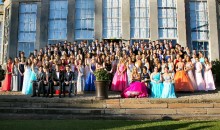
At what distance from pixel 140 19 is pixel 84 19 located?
4.03 meters

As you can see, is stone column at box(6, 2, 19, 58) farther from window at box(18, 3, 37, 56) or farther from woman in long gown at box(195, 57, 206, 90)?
woman in long gown at box(195, 57, 206, 90)

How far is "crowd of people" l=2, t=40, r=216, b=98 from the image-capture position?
12.5 metres

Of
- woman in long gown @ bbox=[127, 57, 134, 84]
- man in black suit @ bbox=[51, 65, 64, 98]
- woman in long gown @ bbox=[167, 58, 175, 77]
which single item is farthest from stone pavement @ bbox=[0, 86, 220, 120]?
woman in long gown @ bbox=[167, 58, 175, 77]

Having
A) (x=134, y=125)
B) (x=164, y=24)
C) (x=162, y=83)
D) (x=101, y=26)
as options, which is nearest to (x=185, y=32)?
(x=164, y=24)

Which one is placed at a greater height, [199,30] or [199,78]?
[199,30]

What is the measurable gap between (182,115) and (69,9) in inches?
551

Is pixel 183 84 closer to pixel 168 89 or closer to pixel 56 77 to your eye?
pixel 168 89

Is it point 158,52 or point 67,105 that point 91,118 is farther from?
point 158,52

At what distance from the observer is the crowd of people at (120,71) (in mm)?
12492

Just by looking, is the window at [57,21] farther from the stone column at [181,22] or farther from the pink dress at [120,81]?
the pink dress at [120,81]

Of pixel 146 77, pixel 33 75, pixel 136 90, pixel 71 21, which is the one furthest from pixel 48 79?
pixel 71 21

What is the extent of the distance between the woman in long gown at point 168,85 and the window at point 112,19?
8.53 metres

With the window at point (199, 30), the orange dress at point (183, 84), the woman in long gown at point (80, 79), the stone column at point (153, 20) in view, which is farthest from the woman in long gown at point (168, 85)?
the window at point (199, 30)

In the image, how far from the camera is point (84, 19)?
21.2 m
